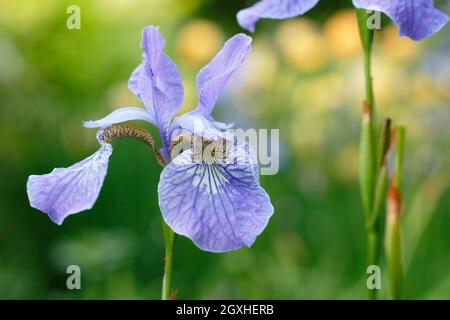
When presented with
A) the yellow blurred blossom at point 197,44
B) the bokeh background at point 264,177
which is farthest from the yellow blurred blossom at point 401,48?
the yellow blurred blossom at point 197,44

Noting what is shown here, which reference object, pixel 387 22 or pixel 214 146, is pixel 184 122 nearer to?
pixel 214 146

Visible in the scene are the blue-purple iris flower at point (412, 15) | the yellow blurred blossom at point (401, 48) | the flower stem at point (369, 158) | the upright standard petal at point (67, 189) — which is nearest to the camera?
the upright standard petal at point (67, 189)

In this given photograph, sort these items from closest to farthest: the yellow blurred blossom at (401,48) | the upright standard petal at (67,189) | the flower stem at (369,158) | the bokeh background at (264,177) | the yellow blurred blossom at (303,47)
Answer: the upright standard petal at (67,189), the flower stem at (369,158), the bokeh background at (264,177), the yellow blurred blossom at (401,48), the yellow blurred blossom at (303,47)

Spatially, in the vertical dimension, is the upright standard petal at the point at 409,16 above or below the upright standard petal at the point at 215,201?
above

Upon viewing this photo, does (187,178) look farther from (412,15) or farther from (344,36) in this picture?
(344,36)

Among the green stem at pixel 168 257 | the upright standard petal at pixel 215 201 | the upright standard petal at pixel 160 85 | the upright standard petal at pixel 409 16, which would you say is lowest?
the green stem at pixel 168 257

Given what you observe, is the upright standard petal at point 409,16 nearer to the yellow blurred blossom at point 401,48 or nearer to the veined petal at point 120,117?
the veined petal at point 120,117

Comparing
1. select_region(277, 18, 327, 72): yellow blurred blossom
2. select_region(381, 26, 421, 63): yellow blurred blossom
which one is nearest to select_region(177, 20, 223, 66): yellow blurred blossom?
select_region(277, 18, 327, 72): yellow blurred blossom
